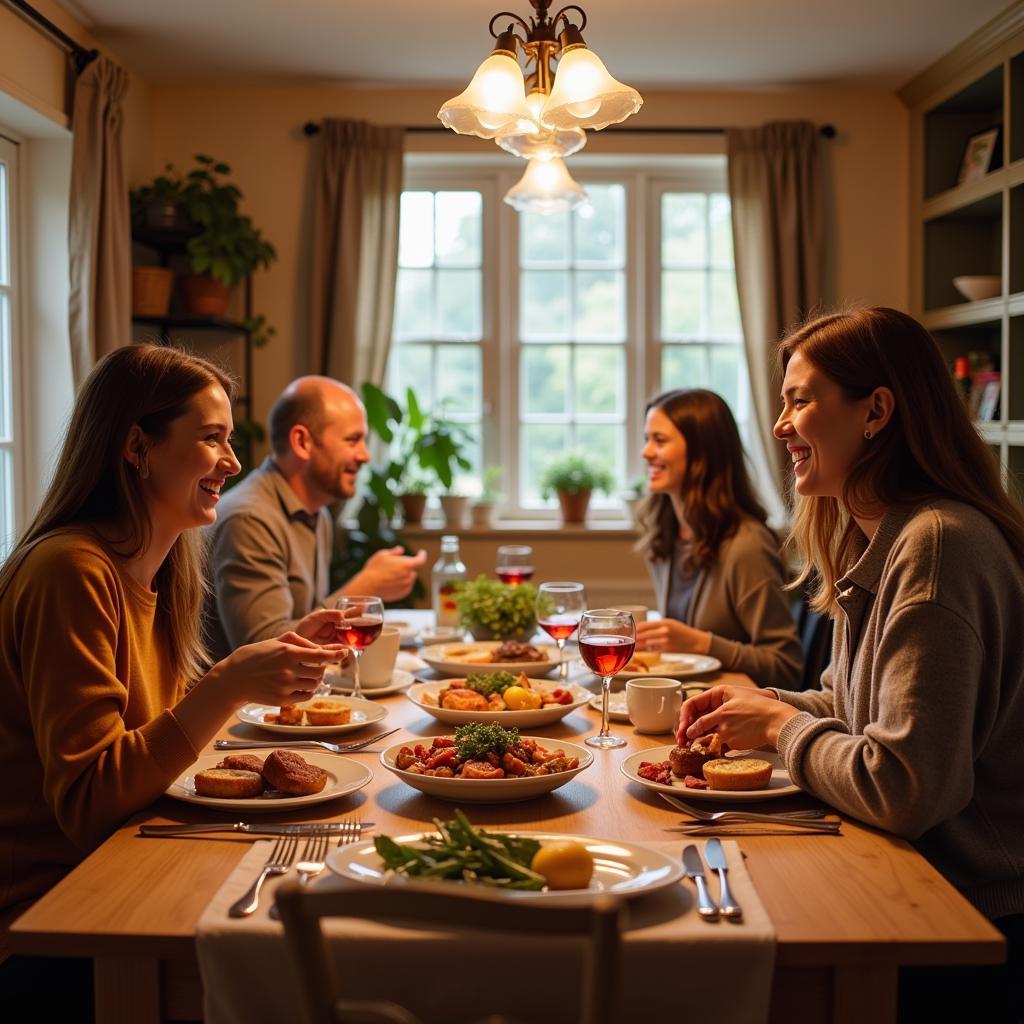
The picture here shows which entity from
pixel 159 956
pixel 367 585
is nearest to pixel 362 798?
pixel 159 956

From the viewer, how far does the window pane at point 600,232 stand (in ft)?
16.9

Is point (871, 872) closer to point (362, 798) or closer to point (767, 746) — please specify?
point (767, 746)

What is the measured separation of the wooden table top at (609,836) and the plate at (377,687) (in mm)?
572

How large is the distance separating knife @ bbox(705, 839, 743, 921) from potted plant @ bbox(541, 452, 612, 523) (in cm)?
373

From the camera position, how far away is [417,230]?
5148 mm

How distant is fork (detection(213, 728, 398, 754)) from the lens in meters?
1.71

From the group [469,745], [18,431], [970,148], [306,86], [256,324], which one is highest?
[306,86]

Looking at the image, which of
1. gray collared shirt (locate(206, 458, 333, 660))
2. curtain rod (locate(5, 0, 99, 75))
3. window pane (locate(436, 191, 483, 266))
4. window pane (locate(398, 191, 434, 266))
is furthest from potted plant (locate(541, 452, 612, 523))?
curtain rod (locate(5, 0, 99, 75))

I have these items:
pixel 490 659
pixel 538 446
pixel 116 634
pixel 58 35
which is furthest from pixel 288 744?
pixel 538 446

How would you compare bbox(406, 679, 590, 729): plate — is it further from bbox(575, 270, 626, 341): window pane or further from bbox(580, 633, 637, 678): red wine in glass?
bbox(575, 270, 626, 341): window pane

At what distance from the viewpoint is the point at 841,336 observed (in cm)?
160

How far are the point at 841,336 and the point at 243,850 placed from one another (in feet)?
3.50

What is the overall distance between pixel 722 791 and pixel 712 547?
1.44 metres

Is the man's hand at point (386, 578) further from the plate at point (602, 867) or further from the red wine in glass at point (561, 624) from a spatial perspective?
the plate at point (602, 867)
